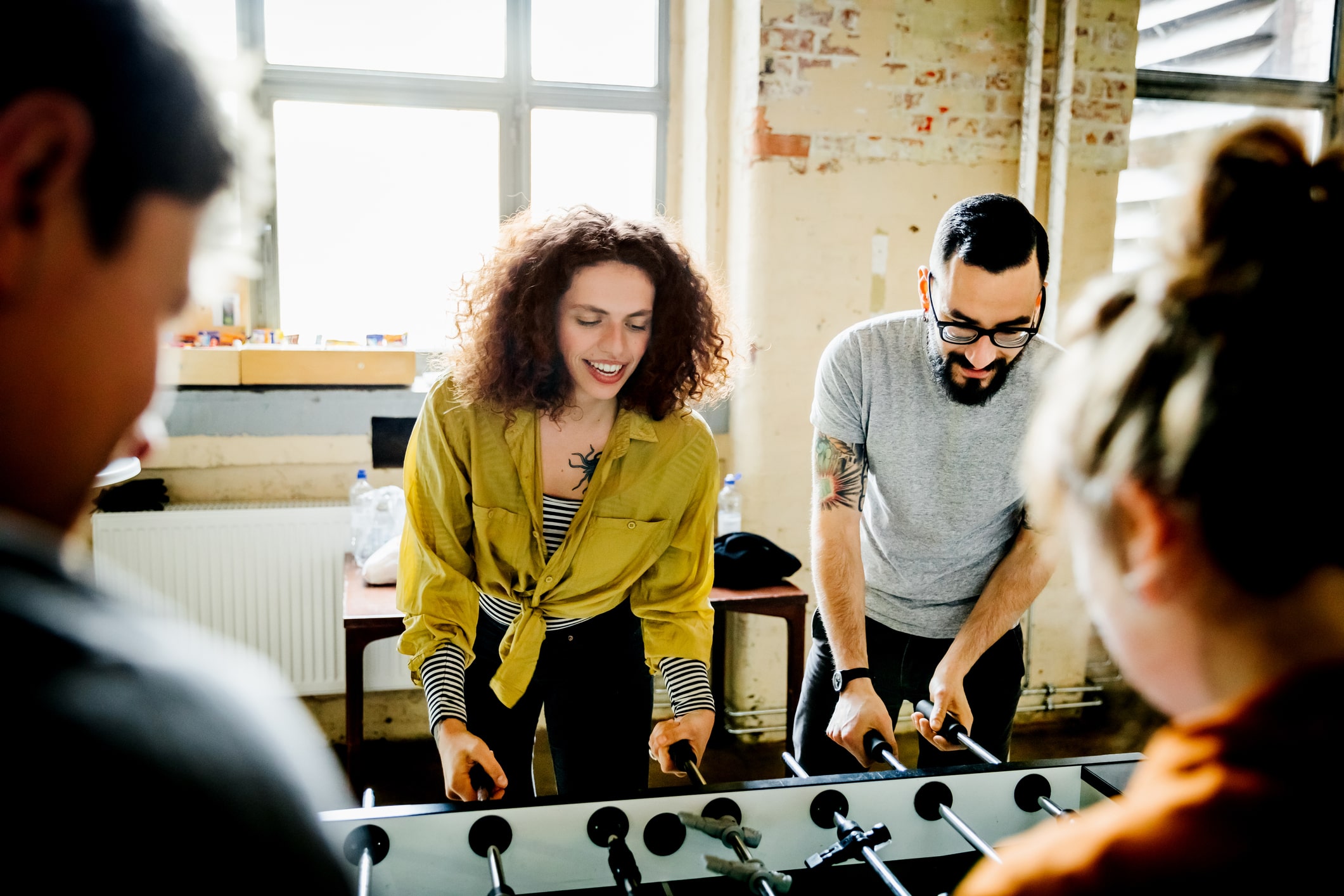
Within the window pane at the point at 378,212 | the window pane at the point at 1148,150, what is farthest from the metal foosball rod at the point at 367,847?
the window pane at the point at 1148,150

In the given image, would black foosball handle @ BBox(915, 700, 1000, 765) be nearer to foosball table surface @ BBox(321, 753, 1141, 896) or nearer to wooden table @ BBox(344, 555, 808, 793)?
foosball table surface @ BBox(321, 753, 1141, 896)

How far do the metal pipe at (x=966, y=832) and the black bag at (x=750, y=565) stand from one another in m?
1.43

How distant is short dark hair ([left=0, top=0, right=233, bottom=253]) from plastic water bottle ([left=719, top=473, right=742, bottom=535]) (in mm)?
2594

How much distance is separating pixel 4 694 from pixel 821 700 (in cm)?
163

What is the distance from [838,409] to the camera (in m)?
1.81

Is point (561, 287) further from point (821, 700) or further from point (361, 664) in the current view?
point (361, 664)

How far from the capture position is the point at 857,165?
2.92 metres

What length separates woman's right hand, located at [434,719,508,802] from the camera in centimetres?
135

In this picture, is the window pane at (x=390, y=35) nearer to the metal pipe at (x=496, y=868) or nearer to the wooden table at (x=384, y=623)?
the wooden table at (x=384, y=623)

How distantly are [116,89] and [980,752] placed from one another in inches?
50.1

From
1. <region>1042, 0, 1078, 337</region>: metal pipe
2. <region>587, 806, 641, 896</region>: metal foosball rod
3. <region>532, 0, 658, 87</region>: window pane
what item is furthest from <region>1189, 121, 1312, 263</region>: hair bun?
<region>532, 0, 658, 87</region>: window pane

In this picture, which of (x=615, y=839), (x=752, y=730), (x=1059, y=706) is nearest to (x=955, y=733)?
(x=615, y=839)

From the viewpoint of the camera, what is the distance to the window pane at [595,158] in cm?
326

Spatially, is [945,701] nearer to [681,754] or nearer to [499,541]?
[681,754]
